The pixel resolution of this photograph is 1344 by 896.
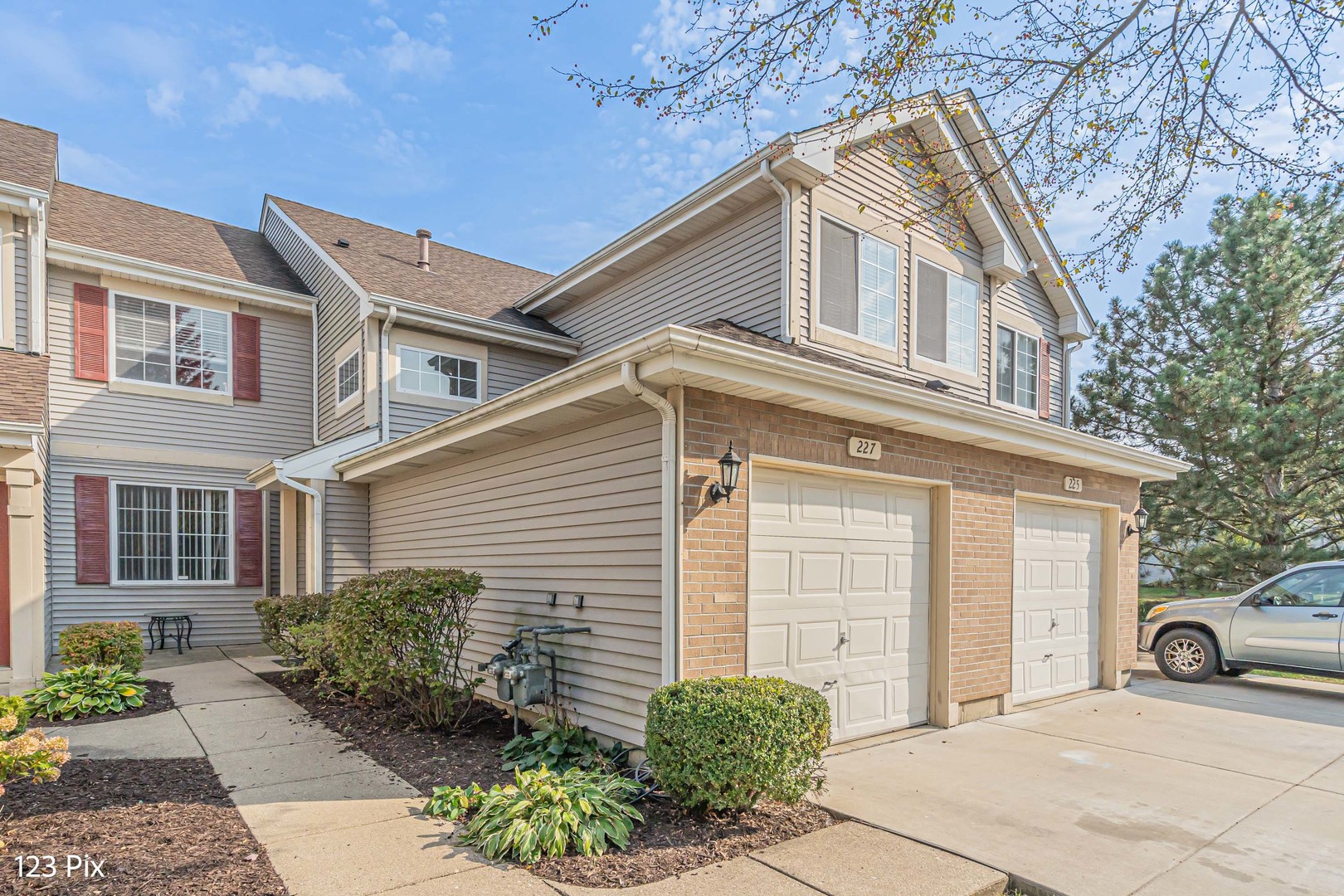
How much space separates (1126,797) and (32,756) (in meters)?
6.74

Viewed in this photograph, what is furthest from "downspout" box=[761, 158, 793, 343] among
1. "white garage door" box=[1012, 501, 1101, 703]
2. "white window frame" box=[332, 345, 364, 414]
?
"white window frame" box=[332, 345, 364, 414]

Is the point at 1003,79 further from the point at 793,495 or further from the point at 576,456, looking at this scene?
the point at 576,456

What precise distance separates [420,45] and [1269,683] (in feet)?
40.6

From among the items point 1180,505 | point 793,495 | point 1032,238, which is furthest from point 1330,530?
point 793,495

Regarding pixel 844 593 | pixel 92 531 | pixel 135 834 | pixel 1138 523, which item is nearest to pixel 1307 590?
pixel 1138 523

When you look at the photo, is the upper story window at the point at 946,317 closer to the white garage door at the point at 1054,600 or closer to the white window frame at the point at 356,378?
the white garage door at the point at 1054,600

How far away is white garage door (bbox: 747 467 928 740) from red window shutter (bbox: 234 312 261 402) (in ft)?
32.5

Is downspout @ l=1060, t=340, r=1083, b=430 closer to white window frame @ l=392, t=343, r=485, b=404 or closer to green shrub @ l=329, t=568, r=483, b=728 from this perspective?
white window frame @ l=392, t=343, r=485, b=404

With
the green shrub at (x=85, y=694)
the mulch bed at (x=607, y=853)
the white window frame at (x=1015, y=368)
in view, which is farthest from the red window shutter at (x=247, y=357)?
the white window frame at (x=1015, y=368)

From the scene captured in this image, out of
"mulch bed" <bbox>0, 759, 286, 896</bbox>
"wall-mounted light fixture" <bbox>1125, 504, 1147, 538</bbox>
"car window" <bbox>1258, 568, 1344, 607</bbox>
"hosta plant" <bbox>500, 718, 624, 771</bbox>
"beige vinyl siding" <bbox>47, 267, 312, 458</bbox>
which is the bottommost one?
"hosta plant" <bbox>500, 718, 624, 771</bbox>

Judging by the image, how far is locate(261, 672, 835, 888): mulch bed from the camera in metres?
3.78

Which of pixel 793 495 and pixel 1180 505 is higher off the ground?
pixel 793 495

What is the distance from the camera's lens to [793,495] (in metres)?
5.83

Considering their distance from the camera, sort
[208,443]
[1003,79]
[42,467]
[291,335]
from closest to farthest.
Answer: [1003,79] → [42,467] → [208,443] → [291,335]
